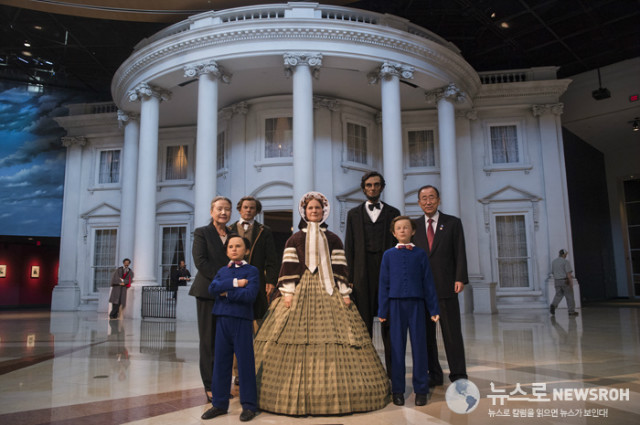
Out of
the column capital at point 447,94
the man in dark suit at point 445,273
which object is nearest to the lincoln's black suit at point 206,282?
the man in dark suit at point 445,273

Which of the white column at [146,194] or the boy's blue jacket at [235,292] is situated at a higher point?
the white column at [146,194]

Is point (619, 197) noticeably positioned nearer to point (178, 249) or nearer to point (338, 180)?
point (338, 180)

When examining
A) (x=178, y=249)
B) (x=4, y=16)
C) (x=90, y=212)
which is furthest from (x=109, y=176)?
(x=4, y=16)

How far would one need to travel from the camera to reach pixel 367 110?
1666cm

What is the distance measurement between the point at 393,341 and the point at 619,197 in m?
24.1

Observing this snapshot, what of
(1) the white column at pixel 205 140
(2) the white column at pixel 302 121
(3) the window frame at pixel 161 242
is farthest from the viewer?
(3) the window frame at pixel 161 242

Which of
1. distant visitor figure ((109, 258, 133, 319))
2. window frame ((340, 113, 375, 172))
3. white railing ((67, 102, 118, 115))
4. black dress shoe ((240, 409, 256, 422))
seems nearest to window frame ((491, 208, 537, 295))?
window frame ((340, 113, 375, 172))

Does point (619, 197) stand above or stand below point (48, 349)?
above

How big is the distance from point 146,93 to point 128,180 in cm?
361

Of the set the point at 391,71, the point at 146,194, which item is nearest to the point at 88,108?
the point at 146,194

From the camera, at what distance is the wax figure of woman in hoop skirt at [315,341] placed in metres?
3.45

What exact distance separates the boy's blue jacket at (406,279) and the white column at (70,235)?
16890mm

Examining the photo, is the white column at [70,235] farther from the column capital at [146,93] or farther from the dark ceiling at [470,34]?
the column capital at [146,93]

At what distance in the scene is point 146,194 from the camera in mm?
13680
